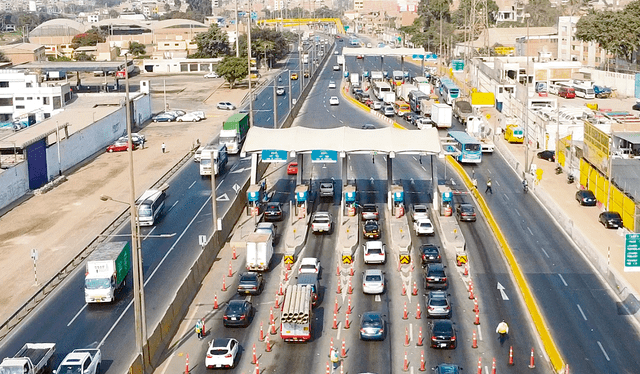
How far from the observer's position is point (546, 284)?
45.9 metres

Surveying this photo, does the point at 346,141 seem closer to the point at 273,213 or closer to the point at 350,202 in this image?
the point at 350,202

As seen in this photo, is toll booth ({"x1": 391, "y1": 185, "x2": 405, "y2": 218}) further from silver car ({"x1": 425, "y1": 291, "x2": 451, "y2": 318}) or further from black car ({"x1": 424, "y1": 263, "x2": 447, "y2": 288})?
silver car ({"x1": 425, "y1": 291, "x2": 451, "y2": 318})

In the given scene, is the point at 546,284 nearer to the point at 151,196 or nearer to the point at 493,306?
the point at 493,306

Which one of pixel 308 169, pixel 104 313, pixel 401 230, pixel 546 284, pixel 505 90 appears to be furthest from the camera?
pixel 505 90

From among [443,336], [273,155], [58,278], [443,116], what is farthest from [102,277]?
[443,116]

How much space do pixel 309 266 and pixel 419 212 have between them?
12820 mm

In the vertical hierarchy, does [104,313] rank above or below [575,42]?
below

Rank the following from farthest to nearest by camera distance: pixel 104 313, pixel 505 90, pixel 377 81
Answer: pixel 377 81, pixel 505 90, pixel 104 313

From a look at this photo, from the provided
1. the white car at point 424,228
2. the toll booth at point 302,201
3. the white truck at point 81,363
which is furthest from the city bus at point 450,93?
the white truck at point 81,363

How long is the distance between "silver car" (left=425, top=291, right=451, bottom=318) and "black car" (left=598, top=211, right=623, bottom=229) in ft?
63.8

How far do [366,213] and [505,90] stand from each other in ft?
195

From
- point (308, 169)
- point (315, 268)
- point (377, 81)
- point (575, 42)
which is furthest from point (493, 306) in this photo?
point (575, 42)

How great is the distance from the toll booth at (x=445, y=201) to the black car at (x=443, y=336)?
72.9 feet

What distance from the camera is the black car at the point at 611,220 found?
182 feet
